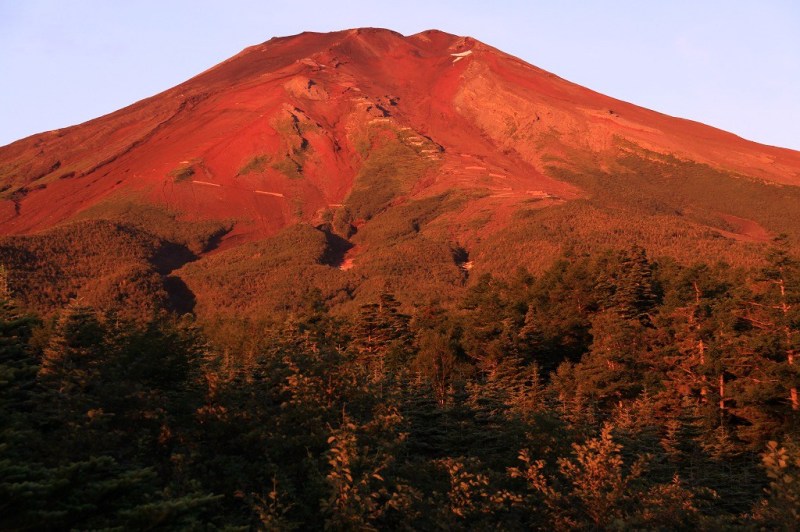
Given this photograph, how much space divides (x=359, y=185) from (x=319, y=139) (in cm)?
1445

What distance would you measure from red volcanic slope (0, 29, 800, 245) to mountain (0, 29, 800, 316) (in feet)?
1.34

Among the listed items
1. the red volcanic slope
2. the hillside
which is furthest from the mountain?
the hillside

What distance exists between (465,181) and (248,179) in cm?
3316

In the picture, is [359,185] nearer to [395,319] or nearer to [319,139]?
[319,139]

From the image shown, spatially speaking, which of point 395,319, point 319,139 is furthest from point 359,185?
point 395,319

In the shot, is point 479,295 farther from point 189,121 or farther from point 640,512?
point 189,121

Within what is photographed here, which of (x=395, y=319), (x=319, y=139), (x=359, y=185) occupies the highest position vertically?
(x=319, y=139)

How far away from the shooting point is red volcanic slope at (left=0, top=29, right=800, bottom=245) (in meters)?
111

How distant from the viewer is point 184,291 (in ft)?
287

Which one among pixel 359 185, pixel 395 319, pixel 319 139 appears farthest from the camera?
pixel 319 139

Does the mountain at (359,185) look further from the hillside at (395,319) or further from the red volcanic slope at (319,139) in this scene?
the hillside at (395,319)

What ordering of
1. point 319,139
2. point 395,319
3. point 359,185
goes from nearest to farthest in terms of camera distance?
point 395,319 → point 359,185 → point 319,139

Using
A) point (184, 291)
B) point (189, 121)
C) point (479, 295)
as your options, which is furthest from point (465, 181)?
point (479, 295)

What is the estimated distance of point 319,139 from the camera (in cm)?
12731
